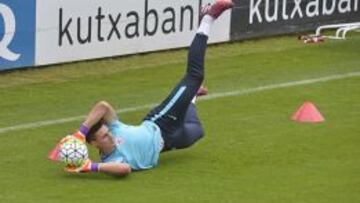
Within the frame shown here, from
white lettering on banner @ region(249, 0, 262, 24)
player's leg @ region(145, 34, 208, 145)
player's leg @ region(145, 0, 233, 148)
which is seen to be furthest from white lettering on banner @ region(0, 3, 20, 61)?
player's leg @ region(145, 34, 208, 145)

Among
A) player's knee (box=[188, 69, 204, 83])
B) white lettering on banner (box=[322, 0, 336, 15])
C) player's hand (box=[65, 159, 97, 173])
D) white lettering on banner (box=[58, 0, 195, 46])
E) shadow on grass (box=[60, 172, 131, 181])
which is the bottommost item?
shadow on grass (box=[60, 172, 131, 181])

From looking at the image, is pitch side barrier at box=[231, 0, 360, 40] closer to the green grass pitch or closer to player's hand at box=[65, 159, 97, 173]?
the green grass pitch

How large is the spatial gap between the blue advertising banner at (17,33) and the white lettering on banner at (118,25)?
485 mm

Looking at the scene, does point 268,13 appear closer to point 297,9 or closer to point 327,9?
point 297,9

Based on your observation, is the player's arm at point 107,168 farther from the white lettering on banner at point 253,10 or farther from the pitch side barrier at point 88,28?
the white lettering on banner at point 253,10

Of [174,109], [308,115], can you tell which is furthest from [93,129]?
[308,115]

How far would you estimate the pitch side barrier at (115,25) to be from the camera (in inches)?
592

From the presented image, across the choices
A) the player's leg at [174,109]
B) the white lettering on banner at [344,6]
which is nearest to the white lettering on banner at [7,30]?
the player's leg at [174,109]

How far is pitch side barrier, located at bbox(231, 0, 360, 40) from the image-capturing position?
1835 cm

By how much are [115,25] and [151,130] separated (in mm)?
6479

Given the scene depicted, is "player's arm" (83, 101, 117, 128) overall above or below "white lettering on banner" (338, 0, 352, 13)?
below

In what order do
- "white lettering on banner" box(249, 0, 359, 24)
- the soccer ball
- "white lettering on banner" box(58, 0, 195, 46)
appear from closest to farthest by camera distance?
the soccer ball
"white lettering on banner" box(58, 0, 195, 46)
"white lettering on banner" box(249, 0, 359, 24)

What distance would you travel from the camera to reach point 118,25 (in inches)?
642

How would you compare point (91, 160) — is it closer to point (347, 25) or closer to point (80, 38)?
point (80, 38)
